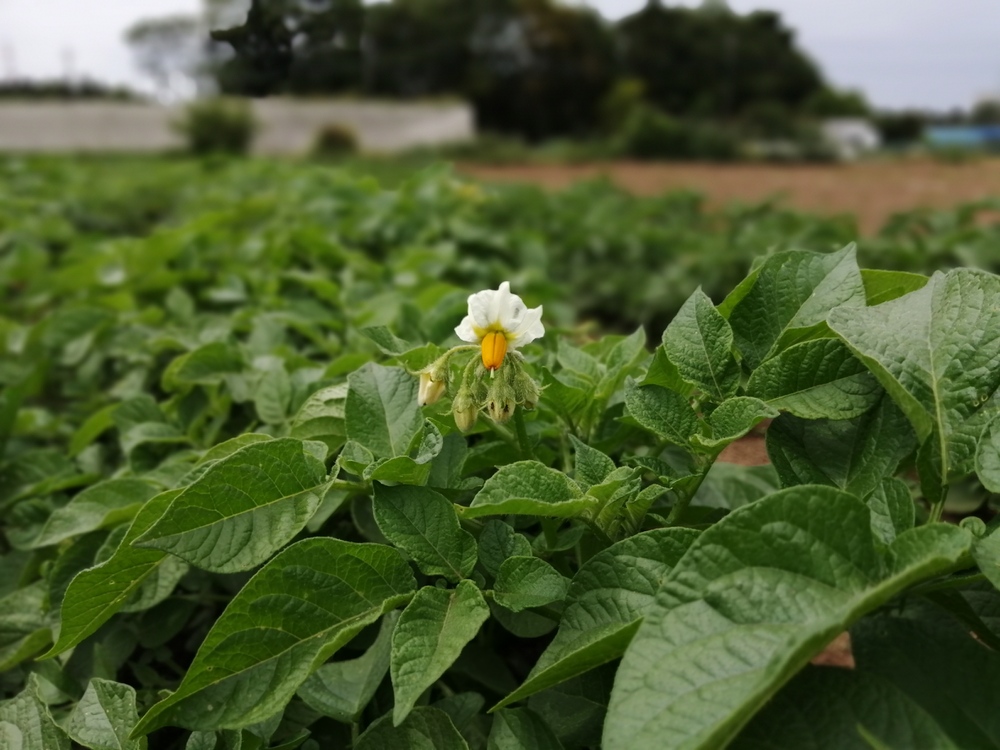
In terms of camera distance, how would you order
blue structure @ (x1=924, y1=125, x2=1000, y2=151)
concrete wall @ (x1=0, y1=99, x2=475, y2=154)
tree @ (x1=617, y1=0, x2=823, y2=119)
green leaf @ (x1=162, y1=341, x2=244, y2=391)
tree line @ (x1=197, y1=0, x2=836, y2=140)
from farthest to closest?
concrete wall @ (x1=0, y1=99, x2=475, y2=154) < blue structure @ (x1=924, y1=125, x2=1000, y2=151) < tree @ (x1=617, y1=0, x2=823, y2=119) < tree line @ (x1=197, y1=0, x2=836, y2=140) < green leaf @ (x1=162, y1=341, x2=244, y2=391)

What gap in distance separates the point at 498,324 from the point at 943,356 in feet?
1.11

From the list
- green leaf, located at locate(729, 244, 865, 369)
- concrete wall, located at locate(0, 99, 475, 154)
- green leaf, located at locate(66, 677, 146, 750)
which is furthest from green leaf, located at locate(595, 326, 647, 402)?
concrete wall, located at locate(0, 99, 475, 154)

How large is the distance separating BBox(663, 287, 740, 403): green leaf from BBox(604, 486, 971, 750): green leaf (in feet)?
0.71

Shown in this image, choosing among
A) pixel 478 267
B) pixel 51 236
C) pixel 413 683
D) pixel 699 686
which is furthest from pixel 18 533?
pixel 51 236

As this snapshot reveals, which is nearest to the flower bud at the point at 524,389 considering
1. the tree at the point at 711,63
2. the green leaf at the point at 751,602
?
the green leaf at the point at 751,602

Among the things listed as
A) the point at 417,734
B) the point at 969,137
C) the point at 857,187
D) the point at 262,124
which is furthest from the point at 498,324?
the point at 262,124

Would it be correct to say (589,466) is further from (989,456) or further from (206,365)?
(206,365)

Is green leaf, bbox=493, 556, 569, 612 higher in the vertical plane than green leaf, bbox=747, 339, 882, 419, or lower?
lower

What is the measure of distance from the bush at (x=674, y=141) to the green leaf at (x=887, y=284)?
1218 cm

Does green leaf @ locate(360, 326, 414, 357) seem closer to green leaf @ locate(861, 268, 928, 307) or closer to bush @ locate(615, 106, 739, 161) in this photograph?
green leaf @ locate(861, 268, 928, 307)

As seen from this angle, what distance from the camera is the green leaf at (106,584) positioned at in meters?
0.68

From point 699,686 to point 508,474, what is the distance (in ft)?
0.71

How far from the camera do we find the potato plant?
0.50 m

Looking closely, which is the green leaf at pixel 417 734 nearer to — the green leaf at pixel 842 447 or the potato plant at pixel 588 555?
the potato plant at pixel 588 555
